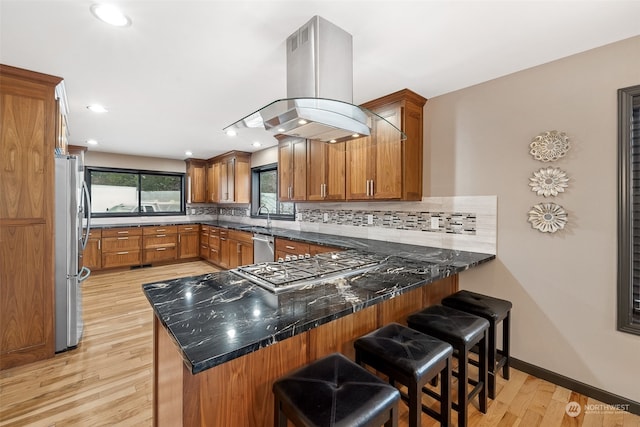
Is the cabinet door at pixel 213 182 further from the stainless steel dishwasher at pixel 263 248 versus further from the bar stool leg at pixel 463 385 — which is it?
the bar stool leg at pixel 463 385

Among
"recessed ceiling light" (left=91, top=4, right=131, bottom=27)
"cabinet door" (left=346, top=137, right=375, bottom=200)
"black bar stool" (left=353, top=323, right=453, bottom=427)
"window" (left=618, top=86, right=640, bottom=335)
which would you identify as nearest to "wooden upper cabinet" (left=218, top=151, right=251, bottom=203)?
"cabinet door" (left=346, top=137, right=375, bottom=200)

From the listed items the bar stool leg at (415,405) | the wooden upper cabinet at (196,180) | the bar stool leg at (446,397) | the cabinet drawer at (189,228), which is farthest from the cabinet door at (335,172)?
the wooden upper cabinet at (196,180)

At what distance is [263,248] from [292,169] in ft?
3.96

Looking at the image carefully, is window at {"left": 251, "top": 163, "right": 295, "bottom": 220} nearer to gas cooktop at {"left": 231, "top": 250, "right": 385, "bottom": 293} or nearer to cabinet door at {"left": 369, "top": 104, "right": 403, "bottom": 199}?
cabinet door at {"left": 369, "top": 104, "right": 403, "bottom": 199}

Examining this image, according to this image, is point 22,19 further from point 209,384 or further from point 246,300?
point 209,384

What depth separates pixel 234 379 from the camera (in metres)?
1.12

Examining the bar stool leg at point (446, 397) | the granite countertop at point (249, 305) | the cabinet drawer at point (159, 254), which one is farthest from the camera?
the cabinet drawer at point (159, 254)

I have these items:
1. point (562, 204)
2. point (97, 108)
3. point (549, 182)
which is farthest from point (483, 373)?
point (97, 108)

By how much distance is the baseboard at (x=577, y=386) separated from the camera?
5.93 feet

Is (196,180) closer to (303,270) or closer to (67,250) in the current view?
(67,250)

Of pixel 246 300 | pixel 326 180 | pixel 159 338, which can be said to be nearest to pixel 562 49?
pixel 326 180

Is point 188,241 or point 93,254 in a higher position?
point 188,241

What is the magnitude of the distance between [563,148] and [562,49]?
67 cm

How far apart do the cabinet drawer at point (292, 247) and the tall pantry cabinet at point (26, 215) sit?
87.0 inches
